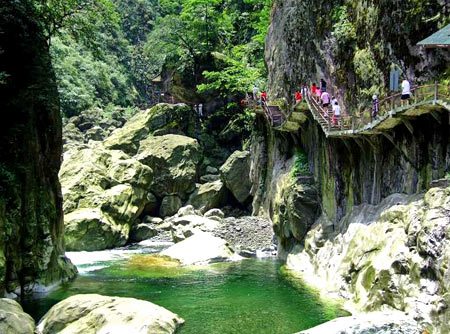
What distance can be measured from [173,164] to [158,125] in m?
8.23

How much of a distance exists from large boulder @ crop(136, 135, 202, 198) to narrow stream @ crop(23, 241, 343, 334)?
14.2 m

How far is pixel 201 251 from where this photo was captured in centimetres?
3250

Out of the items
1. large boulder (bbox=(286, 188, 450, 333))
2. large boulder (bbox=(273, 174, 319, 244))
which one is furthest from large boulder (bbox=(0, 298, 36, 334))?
large boulder (bbox=(273, 174, 319, 244))

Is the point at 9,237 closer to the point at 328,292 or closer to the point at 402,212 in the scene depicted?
the point at 328,292

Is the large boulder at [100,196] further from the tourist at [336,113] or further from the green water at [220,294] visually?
the tourist at [336,113]

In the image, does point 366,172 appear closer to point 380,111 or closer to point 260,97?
point 380,111

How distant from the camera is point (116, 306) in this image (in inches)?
687

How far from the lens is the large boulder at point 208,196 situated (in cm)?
4728

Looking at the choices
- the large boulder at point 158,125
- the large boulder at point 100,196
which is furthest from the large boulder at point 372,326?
the large boulder at point 158,125

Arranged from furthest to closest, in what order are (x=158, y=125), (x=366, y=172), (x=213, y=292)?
(x=158, y=125), (x=366, y=172), (x=213, y=292)

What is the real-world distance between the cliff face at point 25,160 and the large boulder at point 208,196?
20.1 meters

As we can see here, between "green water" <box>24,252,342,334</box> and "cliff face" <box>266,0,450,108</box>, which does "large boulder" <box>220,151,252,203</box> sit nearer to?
"cliff face" <box>266,0,450,108</box>

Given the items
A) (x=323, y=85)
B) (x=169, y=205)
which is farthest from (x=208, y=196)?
(x=323, y=85)

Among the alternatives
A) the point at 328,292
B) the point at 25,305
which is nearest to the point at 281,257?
the point at 328,292
